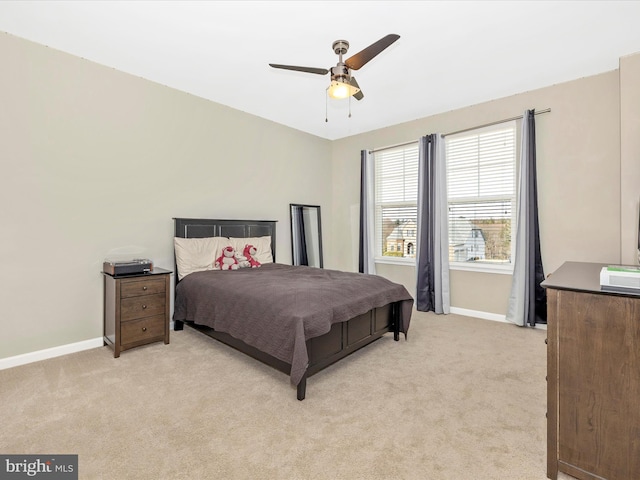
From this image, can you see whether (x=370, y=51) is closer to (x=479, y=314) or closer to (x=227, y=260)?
(x=227, y=260)

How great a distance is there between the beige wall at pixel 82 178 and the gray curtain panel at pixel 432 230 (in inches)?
109

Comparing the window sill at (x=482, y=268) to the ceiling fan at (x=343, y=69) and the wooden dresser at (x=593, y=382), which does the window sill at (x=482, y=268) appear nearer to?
the wooden dresser at (x=593, y=382)

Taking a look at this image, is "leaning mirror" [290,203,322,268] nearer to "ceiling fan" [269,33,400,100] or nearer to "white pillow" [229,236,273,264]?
"white pillow" [229,236,273,264]

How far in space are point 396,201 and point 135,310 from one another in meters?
3.92

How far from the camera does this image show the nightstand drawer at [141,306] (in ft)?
9.52

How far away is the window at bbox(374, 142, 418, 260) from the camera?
497cm

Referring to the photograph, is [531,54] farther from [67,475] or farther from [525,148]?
[67,475]

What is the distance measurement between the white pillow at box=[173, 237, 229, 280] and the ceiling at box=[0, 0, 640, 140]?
181 cm

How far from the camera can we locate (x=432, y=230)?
4527 mm

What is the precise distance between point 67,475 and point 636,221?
4685mm

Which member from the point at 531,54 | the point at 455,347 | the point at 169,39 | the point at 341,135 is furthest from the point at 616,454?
the point at 341,135

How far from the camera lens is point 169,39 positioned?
2.79m

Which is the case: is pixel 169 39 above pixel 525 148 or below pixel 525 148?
above

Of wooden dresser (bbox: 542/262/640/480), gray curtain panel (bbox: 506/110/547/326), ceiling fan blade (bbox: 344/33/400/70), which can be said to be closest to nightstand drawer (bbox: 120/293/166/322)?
ceiling fan blade (bbox: 344/33/400/70)
